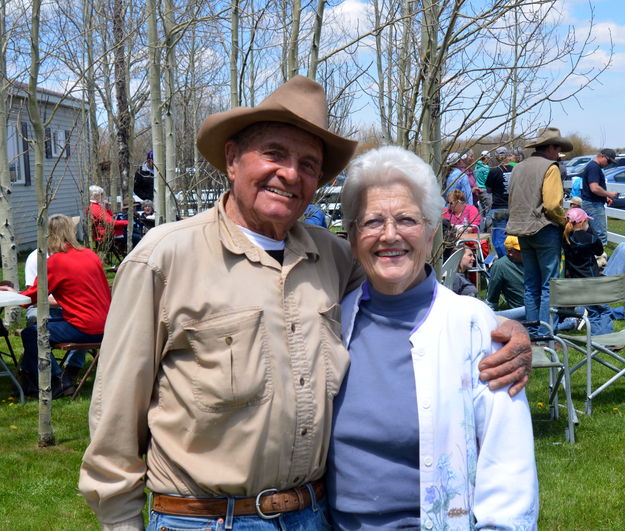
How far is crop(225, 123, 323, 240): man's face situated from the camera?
2.40 metres

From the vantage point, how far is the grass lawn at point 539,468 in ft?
15.4

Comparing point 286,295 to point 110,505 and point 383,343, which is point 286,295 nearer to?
point 383,343

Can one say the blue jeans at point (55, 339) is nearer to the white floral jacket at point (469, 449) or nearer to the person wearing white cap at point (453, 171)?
the person wearing white cap at point (453, 171)

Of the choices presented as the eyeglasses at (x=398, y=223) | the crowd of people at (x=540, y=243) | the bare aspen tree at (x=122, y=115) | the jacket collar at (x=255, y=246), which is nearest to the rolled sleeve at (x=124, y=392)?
the jacket collar at (x=255, y=246)

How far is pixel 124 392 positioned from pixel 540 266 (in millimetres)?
7280

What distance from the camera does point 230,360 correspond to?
2207 mm

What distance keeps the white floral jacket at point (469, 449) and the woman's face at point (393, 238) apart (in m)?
0.27

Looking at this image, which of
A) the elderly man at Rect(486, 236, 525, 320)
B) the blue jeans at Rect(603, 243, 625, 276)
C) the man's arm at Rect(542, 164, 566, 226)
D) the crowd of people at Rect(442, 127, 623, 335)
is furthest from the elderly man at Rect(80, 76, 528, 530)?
the blue jeans at Rect(603, 243, 625, 276)

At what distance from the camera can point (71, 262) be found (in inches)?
297

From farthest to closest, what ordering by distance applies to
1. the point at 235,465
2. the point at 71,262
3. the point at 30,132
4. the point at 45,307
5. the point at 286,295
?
the point at 30,132, the point at 71,262, the point at 45,307, the point at 286,295, the point at 235,465

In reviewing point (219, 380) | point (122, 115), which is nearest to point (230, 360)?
Result: point (219, 380)

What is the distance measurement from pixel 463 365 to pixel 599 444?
417cm

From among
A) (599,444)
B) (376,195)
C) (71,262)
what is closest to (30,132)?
(71,262)

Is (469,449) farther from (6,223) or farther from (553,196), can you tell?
(6,223)
